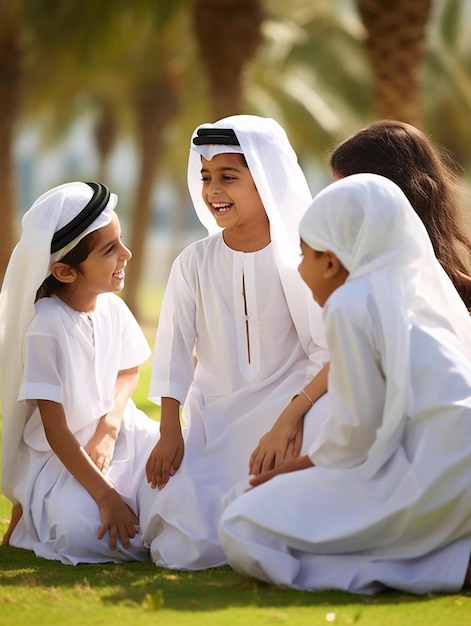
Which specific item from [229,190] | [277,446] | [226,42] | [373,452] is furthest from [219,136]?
[226,42]

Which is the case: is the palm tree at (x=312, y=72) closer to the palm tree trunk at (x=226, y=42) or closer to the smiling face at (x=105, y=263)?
the palm tree trunk at (x=226, y=42)

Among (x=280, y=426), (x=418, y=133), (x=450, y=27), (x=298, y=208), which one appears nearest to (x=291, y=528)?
(x=280, y=426)

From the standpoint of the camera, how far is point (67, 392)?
14.4 ft

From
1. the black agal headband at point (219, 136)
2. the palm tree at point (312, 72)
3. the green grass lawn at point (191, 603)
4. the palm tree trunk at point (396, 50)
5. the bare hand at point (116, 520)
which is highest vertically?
the palm tree at point (312, 72)

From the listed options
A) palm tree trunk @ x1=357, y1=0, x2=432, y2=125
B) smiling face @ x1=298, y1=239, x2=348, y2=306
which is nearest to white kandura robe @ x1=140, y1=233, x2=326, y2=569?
smiling face @ x1=298, y1=239, x2=348, y2=306

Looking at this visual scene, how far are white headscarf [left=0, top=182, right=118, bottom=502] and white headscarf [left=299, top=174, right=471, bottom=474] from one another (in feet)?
3.94

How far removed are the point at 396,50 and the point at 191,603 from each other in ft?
39.7

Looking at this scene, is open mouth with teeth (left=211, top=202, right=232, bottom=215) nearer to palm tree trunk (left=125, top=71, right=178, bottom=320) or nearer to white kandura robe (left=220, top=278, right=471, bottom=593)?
white kandura robe (left=220, top=278, right=471, bottom=593)

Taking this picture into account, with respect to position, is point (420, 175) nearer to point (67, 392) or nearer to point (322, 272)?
point (322, 272)

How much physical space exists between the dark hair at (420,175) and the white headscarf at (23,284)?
1113 mm

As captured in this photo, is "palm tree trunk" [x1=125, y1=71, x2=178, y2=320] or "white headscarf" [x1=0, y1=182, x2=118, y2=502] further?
"palm tree trunk" [x1=125, y1=71, x2=178, y2=320]

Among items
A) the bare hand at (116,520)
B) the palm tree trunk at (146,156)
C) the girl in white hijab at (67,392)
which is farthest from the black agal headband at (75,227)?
the palm tree trunk at (146,156)

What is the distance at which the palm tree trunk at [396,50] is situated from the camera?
45.6 ft

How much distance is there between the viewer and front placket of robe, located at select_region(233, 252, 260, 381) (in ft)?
14.6
